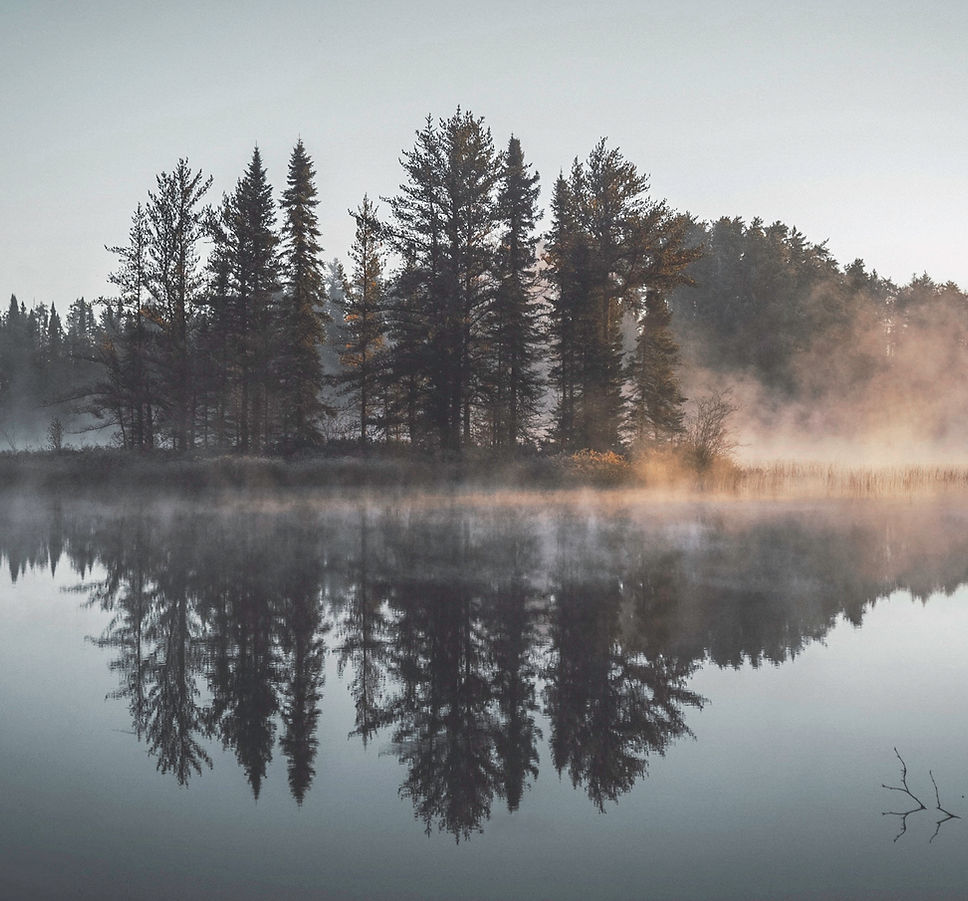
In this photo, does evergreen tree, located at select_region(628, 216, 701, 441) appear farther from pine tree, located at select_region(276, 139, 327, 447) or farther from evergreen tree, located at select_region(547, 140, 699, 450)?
pine tree, located at select_region(276, 139, 327, 447)

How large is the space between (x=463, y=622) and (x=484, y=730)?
13.7ft

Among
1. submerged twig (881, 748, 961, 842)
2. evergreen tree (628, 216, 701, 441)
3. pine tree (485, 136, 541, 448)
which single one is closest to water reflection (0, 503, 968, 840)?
submerged twig (881, 748, 961, 842)

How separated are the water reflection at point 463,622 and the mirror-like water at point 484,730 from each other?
53 mm

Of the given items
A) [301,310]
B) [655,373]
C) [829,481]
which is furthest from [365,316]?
[829,481]

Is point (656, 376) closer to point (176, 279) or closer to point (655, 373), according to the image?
point (655, 373)

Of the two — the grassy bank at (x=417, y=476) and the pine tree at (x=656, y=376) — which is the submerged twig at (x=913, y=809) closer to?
the grassy bank at (x=417, y=476)

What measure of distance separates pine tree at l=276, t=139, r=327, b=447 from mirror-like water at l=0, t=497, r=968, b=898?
25.5 metres

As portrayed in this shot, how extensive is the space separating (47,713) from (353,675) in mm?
2949

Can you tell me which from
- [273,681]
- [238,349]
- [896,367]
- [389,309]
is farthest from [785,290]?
[273,681]

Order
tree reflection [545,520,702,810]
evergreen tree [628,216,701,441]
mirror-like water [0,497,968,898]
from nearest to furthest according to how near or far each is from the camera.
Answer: mirror-like water [0,497,968,898] → tree reflection [545,520,702,810] → evergreen tree [628,216,701,441]

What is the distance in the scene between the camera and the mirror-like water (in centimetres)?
538

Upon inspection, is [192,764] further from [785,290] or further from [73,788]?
[785,290]

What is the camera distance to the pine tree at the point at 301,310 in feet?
136

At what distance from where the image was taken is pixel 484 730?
24.8 ft
